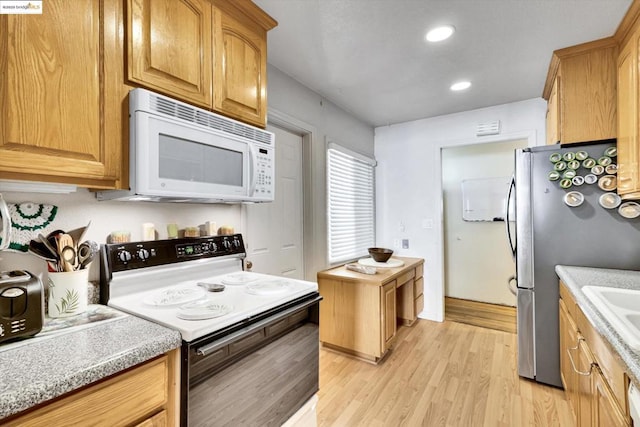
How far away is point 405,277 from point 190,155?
92.8 inches

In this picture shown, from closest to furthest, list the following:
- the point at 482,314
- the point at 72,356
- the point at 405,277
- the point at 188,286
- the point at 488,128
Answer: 1. the point at 72,356
2. the point at 188,286
3. the point at 405,277
4. the point at 488,128
5. the point at 482,314

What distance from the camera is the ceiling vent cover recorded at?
3.11 meters

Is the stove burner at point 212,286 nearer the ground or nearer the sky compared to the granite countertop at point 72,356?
nearer the sky

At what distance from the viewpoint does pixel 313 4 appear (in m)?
1.61

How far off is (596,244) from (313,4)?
2.31 metres

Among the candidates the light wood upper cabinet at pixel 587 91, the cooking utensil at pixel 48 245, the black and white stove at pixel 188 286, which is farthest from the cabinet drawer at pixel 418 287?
the cooking utensil at pixel 48 245

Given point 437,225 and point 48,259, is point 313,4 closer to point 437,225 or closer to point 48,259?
point 48,259

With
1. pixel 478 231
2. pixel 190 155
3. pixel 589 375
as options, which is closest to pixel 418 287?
pixel 478 231

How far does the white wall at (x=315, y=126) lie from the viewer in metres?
2.35

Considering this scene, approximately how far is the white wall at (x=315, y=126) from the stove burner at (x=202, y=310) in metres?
1.49

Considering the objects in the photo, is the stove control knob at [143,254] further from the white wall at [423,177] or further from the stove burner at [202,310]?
the white wall at [423,177]

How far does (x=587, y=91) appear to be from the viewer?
6.63ft

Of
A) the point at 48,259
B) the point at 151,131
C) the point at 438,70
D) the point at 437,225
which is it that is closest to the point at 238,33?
the point at 151,131

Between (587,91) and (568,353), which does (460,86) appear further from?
(568,353)
